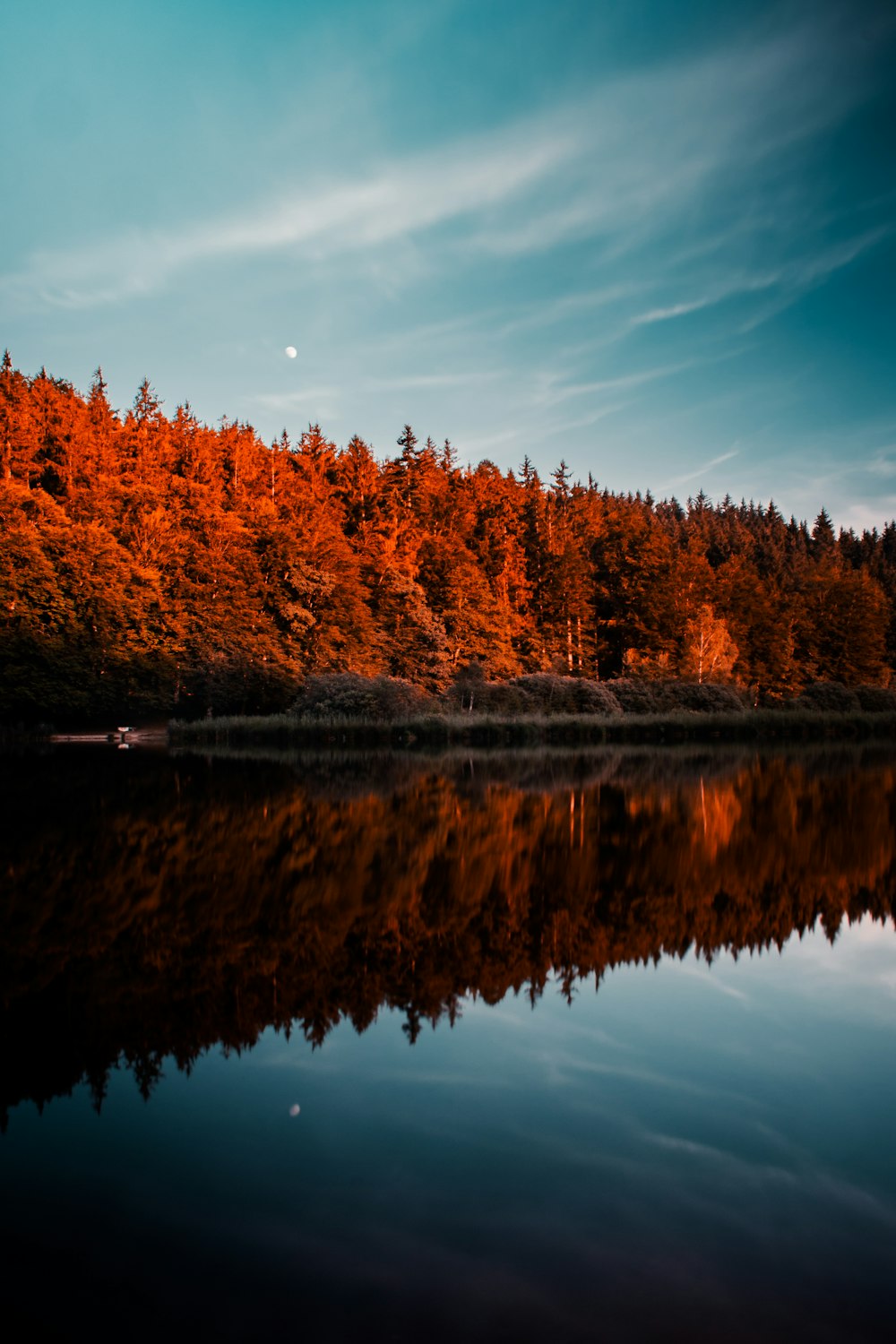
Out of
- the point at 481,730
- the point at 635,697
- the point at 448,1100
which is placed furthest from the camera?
the point at 635,697

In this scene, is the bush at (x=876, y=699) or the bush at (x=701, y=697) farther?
the bush at (x=876, y=699)

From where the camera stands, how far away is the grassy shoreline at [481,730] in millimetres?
33750

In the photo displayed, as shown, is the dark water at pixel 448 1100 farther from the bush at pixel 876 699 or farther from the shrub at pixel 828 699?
the bush at pixel 876 699

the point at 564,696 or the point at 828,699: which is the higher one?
the point at 564,696

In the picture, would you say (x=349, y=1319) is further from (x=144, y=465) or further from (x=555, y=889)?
(x=144, y=465)

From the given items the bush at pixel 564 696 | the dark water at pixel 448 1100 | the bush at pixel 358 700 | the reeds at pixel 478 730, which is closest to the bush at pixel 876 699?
the reeds at pixel 478 730

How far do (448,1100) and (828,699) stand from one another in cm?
5273

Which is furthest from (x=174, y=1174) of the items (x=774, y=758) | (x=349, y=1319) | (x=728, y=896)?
(x=774, y=758)

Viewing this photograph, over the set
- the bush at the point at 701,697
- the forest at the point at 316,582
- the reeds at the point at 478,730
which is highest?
the forest at the point at 316,582

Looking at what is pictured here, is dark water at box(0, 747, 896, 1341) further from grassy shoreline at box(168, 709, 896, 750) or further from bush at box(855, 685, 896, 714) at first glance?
bush at box(855, 685, 896, 714)

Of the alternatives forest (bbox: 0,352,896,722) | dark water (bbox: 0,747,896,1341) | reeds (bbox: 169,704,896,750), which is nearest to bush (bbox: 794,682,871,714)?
forest (bbox: 0,352,896,722)

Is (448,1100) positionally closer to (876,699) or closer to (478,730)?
(478,730)

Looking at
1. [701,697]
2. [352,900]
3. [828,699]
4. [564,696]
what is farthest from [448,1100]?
[828,699]

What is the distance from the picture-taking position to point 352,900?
7.23 m
